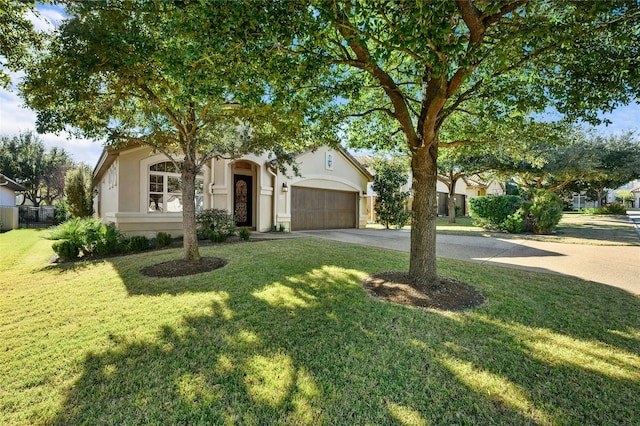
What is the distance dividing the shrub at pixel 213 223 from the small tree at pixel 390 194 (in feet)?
30.6

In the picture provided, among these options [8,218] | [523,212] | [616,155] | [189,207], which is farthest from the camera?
[616,155]

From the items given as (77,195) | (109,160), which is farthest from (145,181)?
(77,195)

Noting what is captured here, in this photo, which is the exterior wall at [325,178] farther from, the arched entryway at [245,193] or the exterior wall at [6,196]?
the exterior wall at [6,196]

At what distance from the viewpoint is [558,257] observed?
7.47 m

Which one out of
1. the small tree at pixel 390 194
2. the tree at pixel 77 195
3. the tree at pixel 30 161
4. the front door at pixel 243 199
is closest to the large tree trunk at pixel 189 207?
the front door at pixel 243 199

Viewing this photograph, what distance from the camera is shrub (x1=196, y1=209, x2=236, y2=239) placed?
9992 millimetres

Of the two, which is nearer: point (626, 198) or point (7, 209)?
point (7, 209)

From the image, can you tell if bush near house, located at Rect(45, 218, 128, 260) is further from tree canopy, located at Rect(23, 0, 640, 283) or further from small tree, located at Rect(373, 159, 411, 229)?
small tree, located at Rect(373, 159, 411, 229)

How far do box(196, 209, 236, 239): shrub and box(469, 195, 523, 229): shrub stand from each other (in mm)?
12405

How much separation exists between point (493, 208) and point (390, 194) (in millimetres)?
5180

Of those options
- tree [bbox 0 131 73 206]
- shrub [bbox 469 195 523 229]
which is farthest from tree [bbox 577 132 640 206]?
tree [bbox 0 131 73 206]

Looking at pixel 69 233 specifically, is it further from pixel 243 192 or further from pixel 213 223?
pixel 243 192

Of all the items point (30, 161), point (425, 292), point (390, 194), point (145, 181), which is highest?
point (30, 161)

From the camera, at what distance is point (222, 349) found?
9.84 feet
